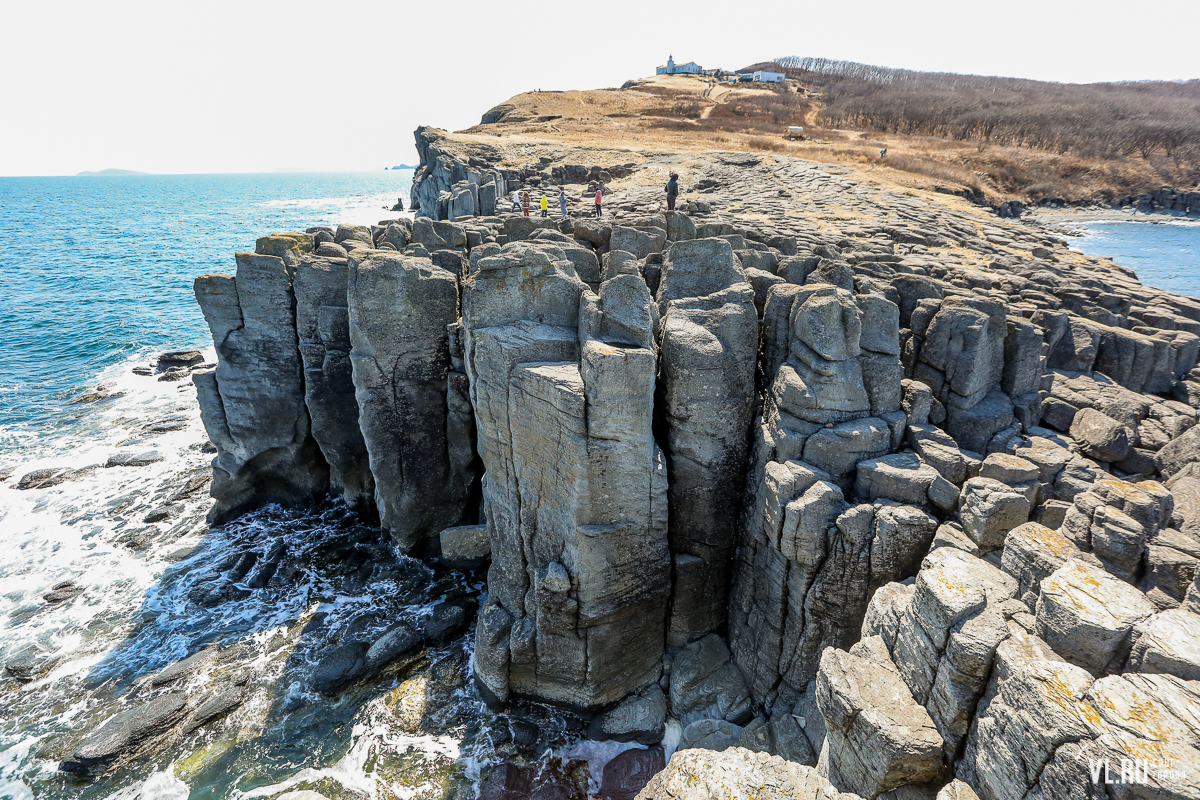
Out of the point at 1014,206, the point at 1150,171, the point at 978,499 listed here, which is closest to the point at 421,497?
the point at 978,499

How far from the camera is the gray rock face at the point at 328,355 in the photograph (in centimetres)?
1587

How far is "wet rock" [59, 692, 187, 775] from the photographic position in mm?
10812

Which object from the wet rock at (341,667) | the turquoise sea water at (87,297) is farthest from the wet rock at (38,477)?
the wet rock at (341,667)

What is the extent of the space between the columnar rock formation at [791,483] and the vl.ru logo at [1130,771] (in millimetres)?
59

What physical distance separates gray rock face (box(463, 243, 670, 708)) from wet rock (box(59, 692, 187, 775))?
668cm

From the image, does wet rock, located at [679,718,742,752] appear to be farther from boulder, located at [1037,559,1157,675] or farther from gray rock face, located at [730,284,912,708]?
boulder, located at [1037,559,1157,675]

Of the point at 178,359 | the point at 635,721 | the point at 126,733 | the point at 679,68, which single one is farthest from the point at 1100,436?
the point at 679,68

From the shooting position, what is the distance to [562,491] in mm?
10273

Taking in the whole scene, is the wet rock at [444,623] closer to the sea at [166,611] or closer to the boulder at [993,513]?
the sea at [166,611]

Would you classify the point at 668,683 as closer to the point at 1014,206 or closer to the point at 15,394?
the point at 15,394

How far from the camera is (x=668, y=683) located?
37.7 ft

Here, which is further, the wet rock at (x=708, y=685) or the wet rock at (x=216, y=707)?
the wet rock at (x=216, y=707)

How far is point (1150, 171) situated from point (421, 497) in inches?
4001

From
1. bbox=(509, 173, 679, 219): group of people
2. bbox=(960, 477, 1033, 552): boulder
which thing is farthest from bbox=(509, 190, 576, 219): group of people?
bbox=(960, 477, 1033, 552): boulder
